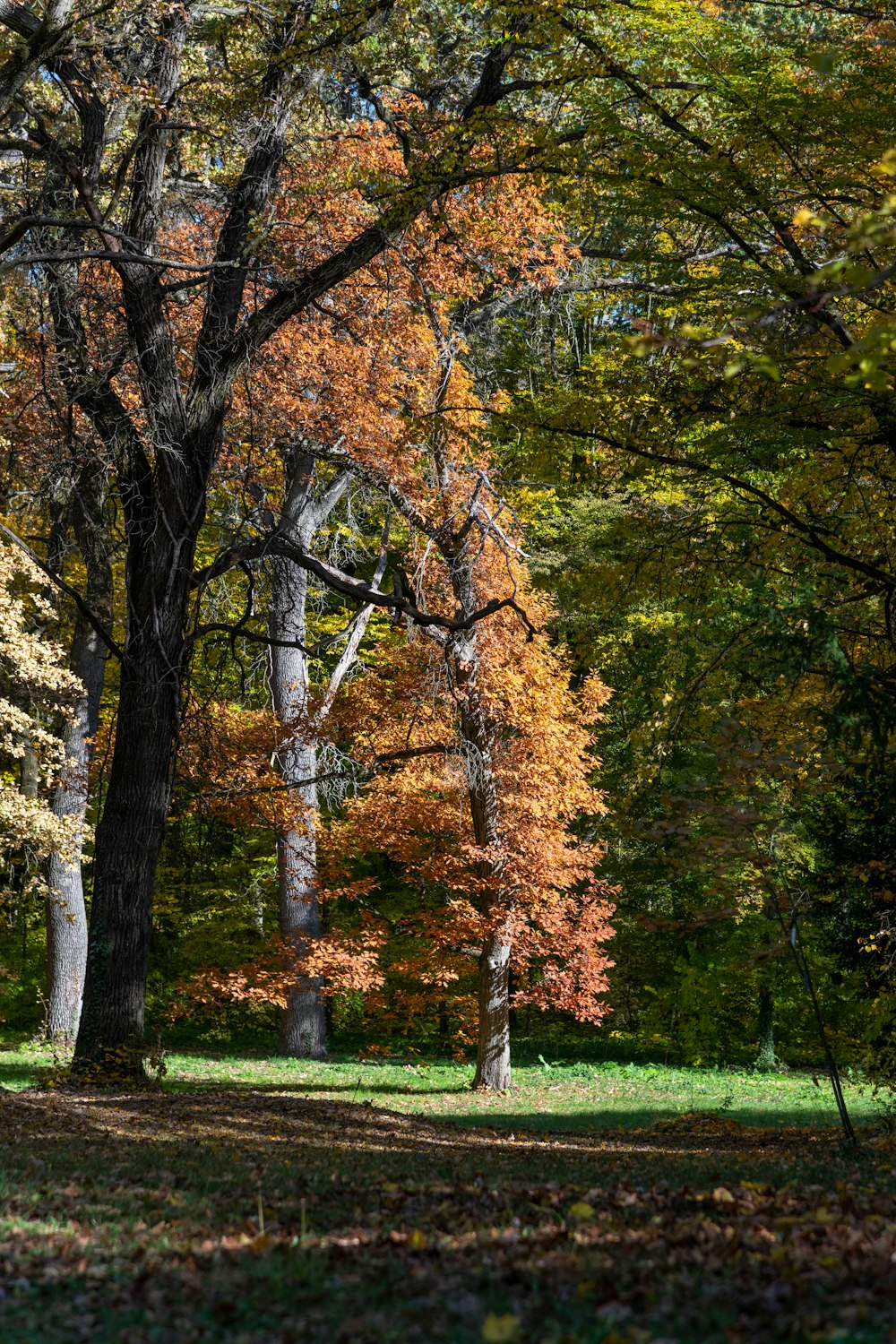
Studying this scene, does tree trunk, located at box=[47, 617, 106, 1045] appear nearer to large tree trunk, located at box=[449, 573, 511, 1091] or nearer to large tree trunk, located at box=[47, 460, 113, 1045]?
large tree trunk, located at box=[47, 460, 113, 1045]

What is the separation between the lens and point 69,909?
61.7 feet

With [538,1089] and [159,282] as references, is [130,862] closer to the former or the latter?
→ [159,282]

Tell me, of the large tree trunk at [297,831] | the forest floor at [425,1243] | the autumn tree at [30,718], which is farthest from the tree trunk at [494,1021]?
the forest floor at [425,1243]

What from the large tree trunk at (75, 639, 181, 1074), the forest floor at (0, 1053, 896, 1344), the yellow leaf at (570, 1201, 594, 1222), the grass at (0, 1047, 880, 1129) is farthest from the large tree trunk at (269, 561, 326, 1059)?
the yellow leaf at (570, 1201, 594, 1222)

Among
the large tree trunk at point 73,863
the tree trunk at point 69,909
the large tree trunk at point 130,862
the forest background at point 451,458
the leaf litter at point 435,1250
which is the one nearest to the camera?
the leaf litter at point 435,1250

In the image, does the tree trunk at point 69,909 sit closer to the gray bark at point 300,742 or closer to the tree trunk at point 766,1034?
the gray bark at point 300,742

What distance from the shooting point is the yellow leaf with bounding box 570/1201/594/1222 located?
154 inches

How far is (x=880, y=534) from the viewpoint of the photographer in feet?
32.9

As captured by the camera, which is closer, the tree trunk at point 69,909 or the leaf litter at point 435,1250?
the leaf litter at point 435,1250

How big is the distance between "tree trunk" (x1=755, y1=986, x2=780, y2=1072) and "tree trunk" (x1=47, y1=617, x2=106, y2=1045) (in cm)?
1315

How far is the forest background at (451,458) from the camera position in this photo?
8125 mm

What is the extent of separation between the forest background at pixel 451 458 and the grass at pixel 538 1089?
3.31ft

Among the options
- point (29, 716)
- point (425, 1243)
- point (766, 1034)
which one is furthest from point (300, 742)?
point (425, 1243)

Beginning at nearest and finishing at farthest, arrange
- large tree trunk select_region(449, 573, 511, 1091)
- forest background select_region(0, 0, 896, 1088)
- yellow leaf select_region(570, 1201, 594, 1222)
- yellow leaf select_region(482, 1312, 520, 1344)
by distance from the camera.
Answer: yellow leaf select_region(482, 1312, 520, 1344)
yellow leaf select_region(570, 1201, 594, 1222)
forest background select_region(0, 0, 896, 1088)
large tree trunk select_region(449, 573, 511, 1091)
